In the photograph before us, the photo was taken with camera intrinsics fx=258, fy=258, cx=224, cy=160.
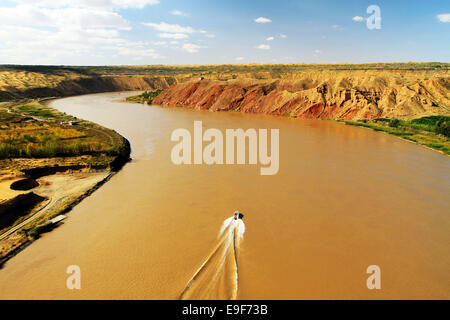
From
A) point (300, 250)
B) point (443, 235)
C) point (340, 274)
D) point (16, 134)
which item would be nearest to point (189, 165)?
point (300, 250)

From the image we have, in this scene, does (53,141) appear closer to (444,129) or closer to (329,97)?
(444,129)

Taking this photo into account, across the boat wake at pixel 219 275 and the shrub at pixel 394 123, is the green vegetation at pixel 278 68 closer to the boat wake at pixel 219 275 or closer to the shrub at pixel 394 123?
the shrub at pixel 394 123

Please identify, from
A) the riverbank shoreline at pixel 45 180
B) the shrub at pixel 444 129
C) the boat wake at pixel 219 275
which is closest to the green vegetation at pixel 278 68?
the shrub at pixel 444 129

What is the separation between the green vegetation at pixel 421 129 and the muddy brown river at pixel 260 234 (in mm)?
8246

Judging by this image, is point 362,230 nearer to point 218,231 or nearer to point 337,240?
point 337,240

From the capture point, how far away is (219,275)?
10273 millimetres

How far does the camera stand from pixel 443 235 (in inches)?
516

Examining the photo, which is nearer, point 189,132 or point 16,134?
point 16,134

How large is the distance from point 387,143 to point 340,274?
85.9 ft

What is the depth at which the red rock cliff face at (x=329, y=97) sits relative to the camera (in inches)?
1729

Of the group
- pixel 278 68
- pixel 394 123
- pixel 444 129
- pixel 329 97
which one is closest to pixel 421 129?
pixel 394 123

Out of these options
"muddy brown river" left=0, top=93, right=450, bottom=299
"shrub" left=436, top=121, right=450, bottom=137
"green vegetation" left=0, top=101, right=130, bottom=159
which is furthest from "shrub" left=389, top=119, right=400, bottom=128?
"green vegetation" left=0, top=101, right=130, bottom=159

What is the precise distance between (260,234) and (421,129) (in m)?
35.5
